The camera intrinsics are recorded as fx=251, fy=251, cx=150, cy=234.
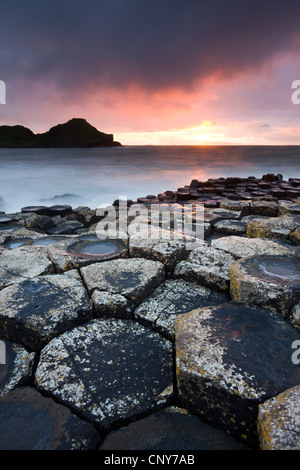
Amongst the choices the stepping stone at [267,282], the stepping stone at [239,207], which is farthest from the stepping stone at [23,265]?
the stepping stone at [239,207]

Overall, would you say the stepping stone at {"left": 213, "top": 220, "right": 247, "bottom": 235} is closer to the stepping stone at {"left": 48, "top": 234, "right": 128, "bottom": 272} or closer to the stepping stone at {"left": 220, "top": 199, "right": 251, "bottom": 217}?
the stepping stone at {"left": 220, "top": 199, "right": 251, "bottom": 217}

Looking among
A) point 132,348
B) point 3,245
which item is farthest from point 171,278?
point 3,245

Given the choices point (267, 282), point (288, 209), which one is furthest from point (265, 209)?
point (267, 282)

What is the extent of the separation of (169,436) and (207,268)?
1.20 m

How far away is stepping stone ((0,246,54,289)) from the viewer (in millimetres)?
2094

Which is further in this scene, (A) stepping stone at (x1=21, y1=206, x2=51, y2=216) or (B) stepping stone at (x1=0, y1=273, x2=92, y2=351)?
(A) stepping stone at (x1=21, y1=206, x2=51, y2=216)

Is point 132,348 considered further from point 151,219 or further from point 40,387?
point 151,219

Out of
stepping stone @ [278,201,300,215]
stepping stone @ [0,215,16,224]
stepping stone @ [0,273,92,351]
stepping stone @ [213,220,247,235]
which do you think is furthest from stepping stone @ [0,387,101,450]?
stepping stone @ [278,201,300,215]

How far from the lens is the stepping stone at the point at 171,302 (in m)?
1.68

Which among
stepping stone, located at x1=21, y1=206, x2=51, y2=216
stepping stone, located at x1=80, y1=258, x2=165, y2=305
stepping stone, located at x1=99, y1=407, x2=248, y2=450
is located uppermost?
stepping stone, located at x1=21, y1=206, x2=51, y2=216

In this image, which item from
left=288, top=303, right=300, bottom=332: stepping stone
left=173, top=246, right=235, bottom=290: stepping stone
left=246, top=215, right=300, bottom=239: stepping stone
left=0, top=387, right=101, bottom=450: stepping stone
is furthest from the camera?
left=246, top=215, right=300, bottom=239: stepping stone

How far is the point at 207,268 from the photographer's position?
2.07 m

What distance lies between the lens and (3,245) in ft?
9.89

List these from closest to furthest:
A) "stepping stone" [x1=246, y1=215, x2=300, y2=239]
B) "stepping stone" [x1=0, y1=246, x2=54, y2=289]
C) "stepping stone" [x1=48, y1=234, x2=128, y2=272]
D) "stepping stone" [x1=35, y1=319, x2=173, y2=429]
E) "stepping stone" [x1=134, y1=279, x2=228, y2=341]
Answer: "stepping stone" [x1=35, y1=319, x2=173, y2=429], "stepping stone" [x1=134, y1=279, x2=228, y2=341], "stepping stone" [x1=0, y1=246, x2=54, y2=289], "stepping stone" [x1=48, y1=234, x2=128, y2=272], "stepping stone" [x1=246, y1=215, x2=300, y2=239]
